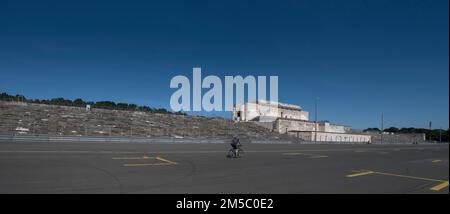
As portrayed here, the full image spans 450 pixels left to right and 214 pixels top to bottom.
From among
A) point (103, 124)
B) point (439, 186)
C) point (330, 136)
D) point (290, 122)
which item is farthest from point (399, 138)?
point (439, 186)

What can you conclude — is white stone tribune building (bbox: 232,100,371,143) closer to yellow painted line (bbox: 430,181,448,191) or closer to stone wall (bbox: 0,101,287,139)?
stone wall (bbox: 0,101,287,139)

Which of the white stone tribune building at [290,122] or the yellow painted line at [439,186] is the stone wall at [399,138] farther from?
the yellow painted line at [439,186]

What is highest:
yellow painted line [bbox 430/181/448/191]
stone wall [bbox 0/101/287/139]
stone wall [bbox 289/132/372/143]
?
stone wall [bbox 0/101/287/139]

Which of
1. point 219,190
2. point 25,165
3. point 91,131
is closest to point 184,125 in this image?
point 91,131

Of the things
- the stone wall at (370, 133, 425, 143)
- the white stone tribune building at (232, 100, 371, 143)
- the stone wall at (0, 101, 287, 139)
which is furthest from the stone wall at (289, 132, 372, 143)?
the stone wall at (0, 101, 287, 139)

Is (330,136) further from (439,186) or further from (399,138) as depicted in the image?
(439,186)

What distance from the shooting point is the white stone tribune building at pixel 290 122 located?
275ft

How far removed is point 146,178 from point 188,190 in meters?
2.51

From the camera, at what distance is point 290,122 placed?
8644cm

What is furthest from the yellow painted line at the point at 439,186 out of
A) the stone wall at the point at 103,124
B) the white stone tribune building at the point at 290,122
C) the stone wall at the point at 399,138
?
the stone wall at the point at 399,138

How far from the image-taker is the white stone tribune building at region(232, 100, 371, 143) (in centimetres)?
8394

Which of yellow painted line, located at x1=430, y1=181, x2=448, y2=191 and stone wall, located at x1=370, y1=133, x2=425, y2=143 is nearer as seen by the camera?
yellow painted line, located at x1=430, y1=181, x2=448, y2=191
